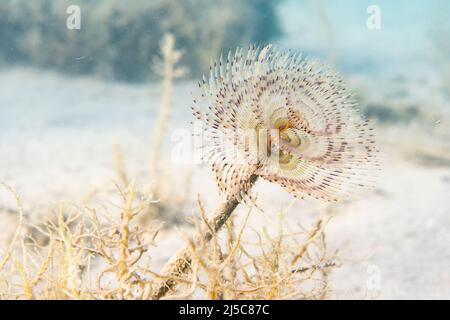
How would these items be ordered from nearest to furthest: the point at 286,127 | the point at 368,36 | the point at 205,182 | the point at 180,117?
the point at 286,127 < the point at 205,182 < the point at 180,117 < the point at 368,36

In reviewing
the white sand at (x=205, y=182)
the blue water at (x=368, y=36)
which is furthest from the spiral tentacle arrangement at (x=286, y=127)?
the blue water at (x=368, y=36)

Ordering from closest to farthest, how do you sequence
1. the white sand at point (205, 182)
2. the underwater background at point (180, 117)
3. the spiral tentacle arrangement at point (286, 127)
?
the spiral tentacle arrangement at point (286, 127) → the white sand at point (205, 182) → the underwater background at point (180, 117)

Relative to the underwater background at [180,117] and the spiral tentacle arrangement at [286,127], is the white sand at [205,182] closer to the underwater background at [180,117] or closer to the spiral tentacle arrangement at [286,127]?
the underwater background at [180,117]

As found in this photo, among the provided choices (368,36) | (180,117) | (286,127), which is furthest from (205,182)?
(368,36)

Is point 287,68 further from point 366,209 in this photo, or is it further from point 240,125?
point 366,209

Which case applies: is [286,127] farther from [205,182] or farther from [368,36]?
[368,36]

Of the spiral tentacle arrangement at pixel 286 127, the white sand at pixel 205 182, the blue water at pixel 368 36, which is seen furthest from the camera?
the blue water at pixel 368 36

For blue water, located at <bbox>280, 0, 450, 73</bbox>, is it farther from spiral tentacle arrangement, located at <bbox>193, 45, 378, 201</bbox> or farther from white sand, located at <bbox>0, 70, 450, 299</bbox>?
spiral tentacle arrangement, located at <bbox>193, 45, 378, 201</bbox>

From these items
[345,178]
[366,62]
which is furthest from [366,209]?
[366,62]
